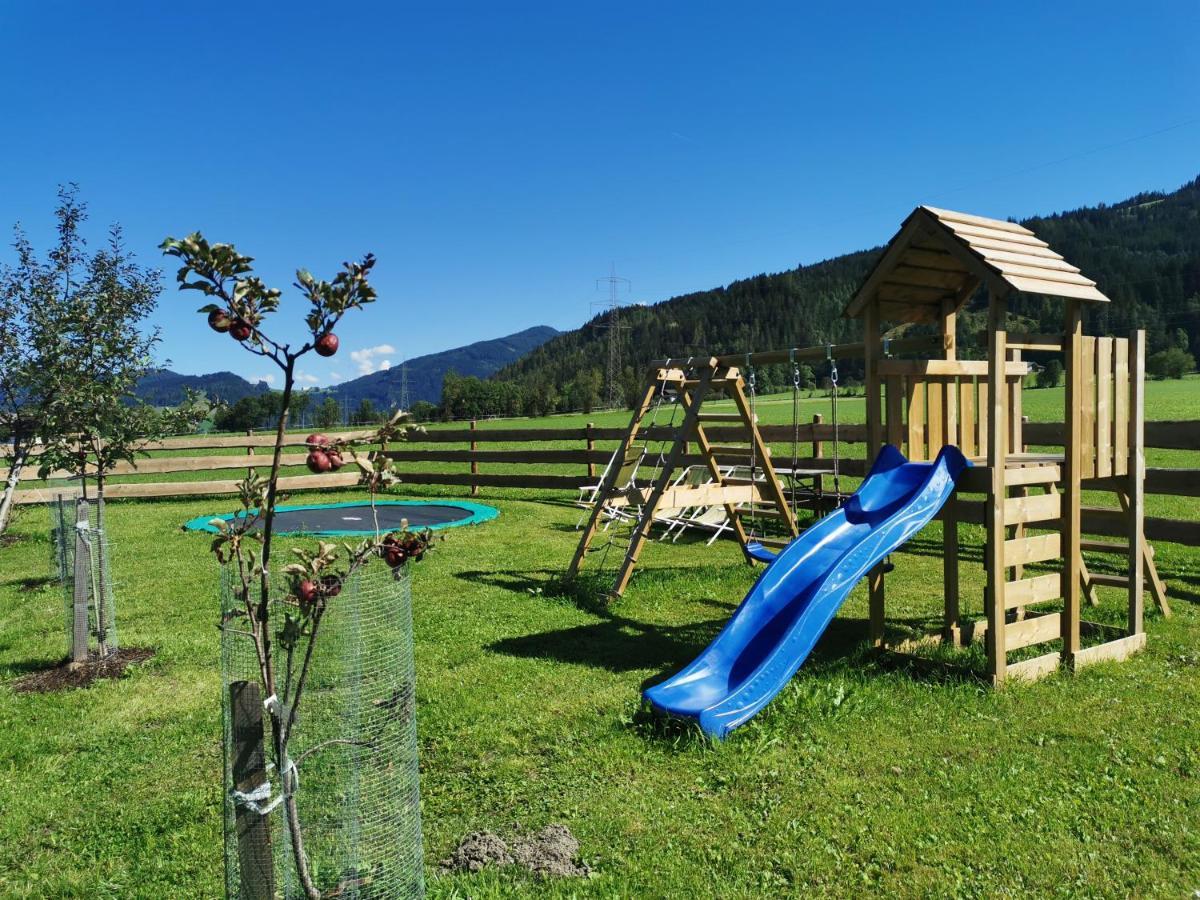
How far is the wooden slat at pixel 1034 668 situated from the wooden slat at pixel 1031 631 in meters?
0.10

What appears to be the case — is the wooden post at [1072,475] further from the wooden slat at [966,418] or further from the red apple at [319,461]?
the red apple at [319,461]

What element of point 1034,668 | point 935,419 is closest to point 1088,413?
point 935,419

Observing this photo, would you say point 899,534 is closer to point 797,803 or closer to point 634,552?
point 797,803

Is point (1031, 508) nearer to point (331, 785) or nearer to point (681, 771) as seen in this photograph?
point (681, 771)

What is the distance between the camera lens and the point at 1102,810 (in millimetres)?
3334

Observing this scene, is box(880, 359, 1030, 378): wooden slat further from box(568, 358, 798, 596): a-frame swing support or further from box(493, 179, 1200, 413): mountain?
box(493, 179, 1200, 413): mountain

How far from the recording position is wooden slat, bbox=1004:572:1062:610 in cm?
495

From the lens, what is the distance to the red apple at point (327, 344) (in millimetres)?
1995

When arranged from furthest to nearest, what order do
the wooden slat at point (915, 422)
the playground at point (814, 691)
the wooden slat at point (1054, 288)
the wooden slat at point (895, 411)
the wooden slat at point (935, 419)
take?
the wooden slat at point (935, 419) < the wooden slat at point (915, 422) < the wooden slat at point (895, 411) < the wooden slat at point (1054, 288) < the playground at point (814, 691)

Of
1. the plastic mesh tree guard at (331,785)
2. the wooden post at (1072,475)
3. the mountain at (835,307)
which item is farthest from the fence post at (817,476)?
the mountain at (835,307)

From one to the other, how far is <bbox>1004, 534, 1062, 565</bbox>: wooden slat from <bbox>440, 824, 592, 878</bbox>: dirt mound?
3.18 m

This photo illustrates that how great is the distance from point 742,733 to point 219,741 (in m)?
2.67

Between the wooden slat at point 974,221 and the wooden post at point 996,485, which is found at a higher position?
the wooden slat at point 974,221

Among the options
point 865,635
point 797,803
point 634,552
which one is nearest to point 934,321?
point 865,635
